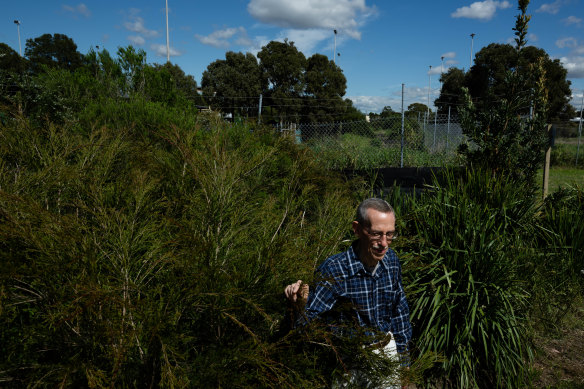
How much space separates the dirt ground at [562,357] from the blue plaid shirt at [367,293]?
5.77 feet

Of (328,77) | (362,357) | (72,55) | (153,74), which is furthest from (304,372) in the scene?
(72,55)

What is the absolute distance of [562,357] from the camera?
3.15m

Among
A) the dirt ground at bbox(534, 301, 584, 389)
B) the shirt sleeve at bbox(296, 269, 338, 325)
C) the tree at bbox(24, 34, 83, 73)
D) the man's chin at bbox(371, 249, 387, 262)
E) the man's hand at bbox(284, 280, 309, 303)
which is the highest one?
the tree at bbox(24, 34, 83, 73)

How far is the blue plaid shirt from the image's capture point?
1698 millimetres

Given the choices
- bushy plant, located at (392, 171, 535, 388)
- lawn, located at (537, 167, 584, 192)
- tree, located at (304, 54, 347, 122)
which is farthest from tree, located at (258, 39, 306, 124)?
bushy plant, located at (392, 171, 535, 388)

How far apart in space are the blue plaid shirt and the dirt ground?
176cm

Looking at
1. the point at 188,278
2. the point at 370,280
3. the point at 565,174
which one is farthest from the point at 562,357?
the point at 565,174

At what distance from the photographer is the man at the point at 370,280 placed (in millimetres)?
1725

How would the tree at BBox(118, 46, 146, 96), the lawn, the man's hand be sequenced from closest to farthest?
the man's hand → the tree at BBox(118, 46, 146, 96) → the lawn

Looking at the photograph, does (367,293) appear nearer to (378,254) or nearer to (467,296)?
(378,254)

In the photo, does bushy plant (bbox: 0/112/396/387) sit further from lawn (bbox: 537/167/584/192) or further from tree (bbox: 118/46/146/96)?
lawn (bbox: 537/167/584/192)

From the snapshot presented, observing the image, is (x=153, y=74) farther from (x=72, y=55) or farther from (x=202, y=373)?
(x=72, y=55)

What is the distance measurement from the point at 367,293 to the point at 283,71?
3224 cm

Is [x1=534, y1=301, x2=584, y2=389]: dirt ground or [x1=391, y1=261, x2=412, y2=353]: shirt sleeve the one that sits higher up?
[x1=391, y1=261, x2=412, y2=353]: shirt sleeve
